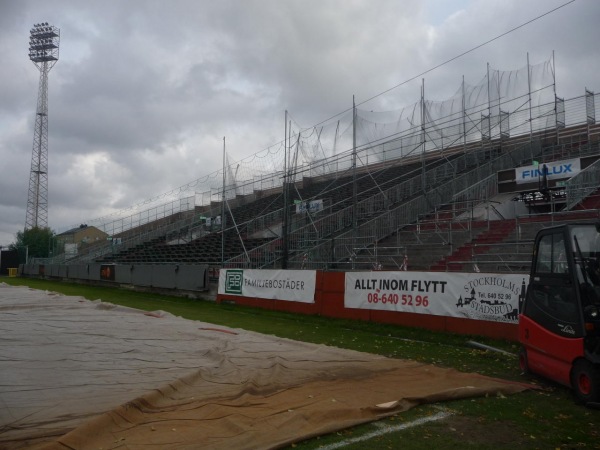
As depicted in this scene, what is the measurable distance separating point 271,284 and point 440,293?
8.08m

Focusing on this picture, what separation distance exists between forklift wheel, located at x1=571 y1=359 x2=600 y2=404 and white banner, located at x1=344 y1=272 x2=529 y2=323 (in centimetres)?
419

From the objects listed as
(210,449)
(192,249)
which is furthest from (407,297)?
(192,249)

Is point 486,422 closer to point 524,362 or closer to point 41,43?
point 524,362

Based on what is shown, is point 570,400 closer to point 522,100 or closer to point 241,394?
point 241,394

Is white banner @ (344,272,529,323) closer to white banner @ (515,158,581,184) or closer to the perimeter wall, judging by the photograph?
the perimeter wall

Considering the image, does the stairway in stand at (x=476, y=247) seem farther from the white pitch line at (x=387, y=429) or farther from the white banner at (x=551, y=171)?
the white pitch line at (x=387, y=429)

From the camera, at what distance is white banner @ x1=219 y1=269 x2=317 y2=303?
18.9 meters

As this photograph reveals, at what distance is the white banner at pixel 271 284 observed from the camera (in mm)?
18875

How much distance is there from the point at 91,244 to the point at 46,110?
2338cm

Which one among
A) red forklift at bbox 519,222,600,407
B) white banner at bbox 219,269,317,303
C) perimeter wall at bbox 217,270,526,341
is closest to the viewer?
red forklift at bbox 519,222,600,407

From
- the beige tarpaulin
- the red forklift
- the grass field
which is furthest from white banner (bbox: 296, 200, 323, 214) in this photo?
the red forklift

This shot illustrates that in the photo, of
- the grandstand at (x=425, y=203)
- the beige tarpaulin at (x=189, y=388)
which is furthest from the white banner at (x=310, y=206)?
the beige tarpaulin at (x=189, y=388)

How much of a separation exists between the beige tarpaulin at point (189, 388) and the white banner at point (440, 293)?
4.35m

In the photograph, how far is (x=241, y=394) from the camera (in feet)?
21.8
